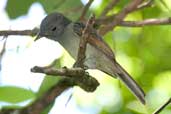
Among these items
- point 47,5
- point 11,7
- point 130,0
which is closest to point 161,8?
point 130,0

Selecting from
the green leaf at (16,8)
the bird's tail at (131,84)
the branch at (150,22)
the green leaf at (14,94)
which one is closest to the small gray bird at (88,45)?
the bird's tail at (131,84)

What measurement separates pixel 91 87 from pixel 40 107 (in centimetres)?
37

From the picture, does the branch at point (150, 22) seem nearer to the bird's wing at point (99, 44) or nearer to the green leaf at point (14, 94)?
the bird's wing at point (99, 44)

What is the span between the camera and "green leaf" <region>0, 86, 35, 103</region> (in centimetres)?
271

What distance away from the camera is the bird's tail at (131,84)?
302 centimetres

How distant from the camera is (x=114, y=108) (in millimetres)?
3227

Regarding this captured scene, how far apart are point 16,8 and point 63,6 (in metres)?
0.34

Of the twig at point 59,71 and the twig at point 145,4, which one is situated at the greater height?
the twig at point 59,71

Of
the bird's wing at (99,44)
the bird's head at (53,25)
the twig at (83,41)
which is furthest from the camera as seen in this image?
the bird's head at (53,25)

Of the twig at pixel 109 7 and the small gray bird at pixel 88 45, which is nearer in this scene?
the small gray bird at pixel 88 45

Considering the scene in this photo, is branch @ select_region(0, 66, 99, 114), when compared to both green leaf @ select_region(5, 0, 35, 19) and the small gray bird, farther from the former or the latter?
green leaf @ select_region(5, 0, 35, 19)

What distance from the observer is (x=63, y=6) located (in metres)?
3.54

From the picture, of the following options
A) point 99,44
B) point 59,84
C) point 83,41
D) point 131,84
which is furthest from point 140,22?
point 83,41

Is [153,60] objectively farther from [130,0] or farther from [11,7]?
[11,7]
